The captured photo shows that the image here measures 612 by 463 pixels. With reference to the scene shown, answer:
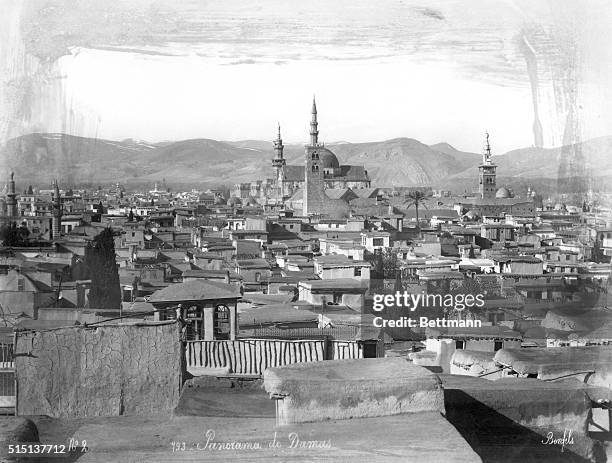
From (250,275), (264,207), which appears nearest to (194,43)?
(250,275)

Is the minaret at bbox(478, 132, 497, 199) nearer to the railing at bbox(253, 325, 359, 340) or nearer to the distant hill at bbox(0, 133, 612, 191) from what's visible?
the distant hill at bbox(0, 133, 612, 191)

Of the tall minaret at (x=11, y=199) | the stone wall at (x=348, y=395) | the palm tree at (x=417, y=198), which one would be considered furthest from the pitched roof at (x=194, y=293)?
the palm tree at (x=417, y=198)

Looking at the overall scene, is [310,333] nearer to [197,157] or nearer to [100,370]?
[100,370]

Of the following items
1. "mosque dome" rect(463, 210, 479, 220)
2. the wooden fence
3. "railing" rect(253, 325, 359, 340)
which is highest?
"mosque dome" rect(463, 210, 479, 220)

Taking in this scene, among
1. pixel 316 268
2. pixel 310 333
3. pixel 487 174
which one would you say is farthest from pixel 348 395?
pixel 316 268

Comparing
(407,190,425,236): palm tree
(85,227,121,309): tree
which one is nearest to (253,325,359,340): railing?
(85,227,121,309): tree

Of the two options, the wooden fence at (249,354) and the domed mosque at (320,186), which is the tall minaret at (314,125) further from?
the domed mosque at (320,186)

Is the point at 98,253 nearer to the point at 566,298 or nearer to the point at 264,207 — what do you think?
the point at 566,298
